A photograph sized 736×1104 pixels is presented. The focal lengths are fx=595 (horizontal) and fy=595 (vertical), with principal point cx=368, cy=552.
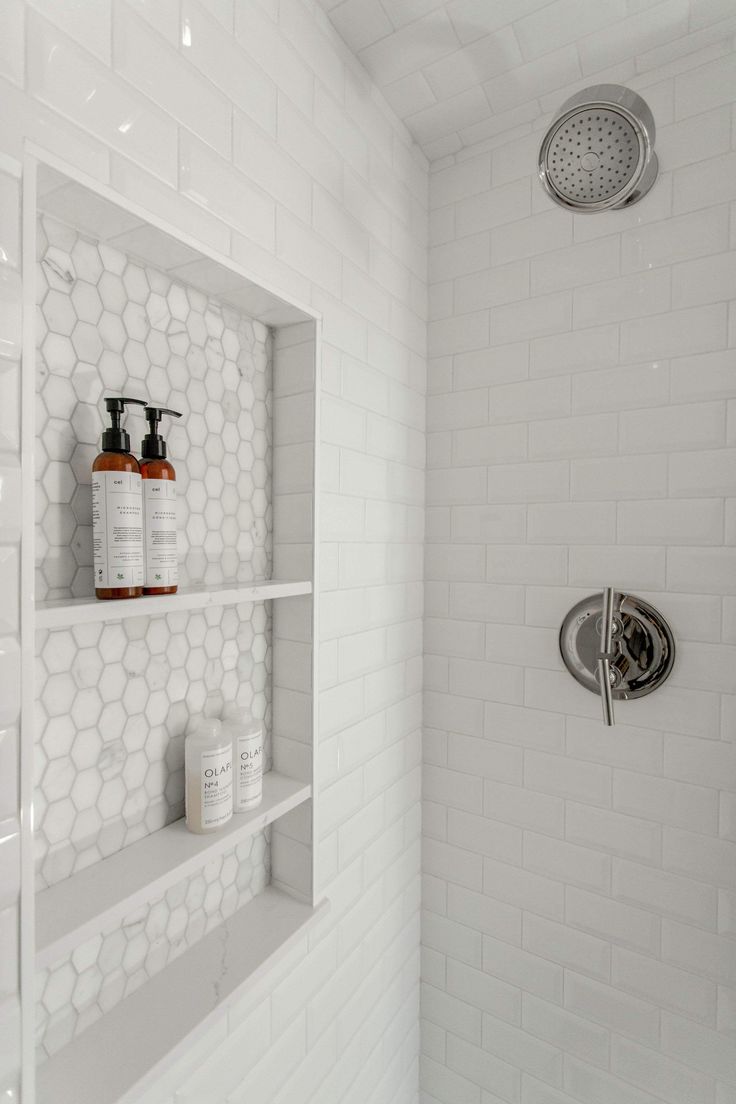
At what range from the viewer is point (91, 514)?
75cm

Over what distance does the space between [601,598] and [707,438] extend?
0.34 m

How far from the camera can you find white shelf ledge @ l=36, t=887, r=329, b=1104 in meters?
0.71

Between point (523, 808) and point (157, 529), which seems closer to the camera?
point (157, 529)

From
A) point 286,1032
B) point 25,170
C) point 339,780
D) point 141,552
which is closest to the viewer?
point 25,170

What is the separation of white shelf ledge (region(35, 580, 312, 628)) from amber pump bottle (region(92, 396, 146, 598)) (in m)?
0.02

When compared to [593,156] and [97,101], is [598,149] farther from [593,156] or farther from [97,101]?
[97,101]

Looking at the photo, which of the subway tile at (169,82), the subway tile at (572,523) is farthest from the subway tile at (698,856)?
the subway tile at (169,82)

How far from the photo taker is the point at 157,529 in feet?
2.43

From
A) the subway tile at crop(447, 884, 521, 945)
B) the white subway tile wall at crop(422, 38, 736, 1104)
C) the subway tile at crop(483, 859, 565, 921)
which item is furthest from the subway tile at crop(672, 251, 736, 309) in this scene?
the subway tile at crop(447, 884, 521, 945)

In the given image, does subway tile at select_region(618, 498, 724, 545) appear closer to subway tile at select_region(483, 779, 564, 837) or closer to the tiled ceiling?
subway tile at select_region(483, 779, 564, 837)

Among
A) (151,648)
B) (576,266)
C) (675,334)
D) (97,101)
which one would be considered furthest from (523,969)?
(97,101)

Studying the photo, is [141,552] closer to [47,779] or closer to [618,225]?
[47,779]

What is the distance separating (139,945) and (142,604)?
0.52 metres

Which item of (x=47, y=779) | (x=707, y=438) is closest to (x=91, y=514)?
(x=47, y=779)
